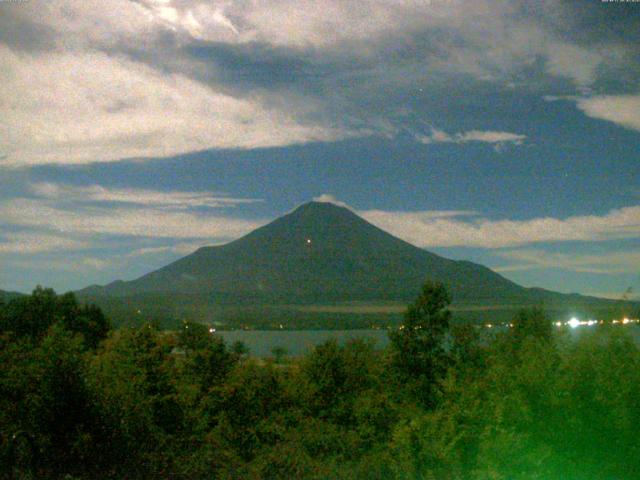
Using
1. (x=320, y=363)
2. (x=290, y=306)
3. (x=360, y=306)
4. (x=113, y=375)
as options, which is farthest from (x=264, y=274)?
(x=113, y=375)

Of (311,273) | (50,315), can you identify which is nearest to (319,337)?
(50,315)

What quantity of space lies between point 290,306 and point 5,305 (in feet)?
223

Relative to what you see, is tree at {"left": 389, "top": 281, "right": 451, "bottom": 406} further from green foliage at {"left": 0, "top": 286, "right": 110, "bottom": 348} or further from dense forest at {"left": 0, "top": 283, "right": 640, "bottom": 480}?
green foliage at {"left": 0, "top": 286, "right": 110, "bottom": 348}

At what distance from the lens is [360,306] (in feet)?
318

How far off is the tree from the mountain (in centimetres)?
5558

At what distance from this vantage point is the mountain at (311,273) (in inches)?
3890

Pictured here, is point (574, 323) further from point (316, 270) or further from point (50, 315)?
point (316, 270)

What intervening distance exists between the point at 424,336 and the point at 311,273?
11001cm

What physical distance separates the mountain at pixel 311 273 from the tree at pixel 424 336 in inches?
2188

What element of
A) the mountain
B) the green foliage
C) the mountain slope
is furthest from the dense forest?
the mountain slope

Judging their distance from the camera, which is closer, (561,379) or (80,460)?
(561,379)

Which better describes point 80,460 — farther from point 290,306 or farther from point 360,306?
point 290,306

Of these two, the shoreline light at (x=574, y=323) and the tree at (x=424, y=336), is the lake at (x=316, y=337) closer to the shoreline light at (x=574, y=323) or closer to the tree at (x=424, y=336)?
the shoreline light at (x=574, y=323)

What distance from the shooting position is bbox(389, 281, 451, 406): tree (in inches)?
883
